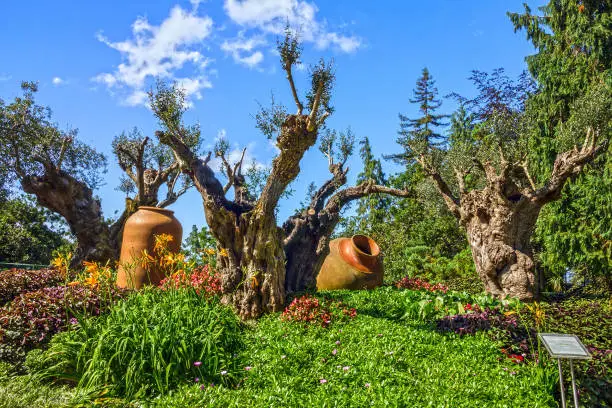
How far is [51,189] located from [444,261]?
13.8m

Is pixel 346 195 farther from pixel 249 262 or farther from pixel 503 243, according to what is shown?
pixel 249 262

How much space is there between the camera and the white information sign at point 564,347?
3773mm

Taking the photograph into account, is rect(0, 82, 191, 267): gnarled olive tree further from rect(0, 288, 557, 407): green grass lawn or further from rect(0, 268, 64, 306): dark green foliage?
rect(0, 288, 557, 407): green grass lawn

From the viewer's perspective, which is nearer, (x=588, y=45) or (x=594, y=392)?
(x=594, y=392)

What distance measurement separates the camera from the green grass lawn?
13.4ft

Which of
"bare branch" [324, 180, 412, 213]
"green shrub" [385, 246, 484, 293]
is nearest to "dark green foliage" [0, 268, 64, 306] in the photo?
"bare branch" [324, 180, 412, 213]

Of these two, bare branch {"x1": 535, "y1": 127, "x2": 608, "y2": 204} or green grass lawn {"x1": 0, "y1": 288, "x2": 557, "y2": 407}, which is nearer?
green grass lawn {"x1": 0, "y1": 288, "x2": 557, "y2": 407}

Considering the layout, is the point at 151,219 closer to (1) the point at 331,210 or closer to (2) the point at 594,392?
(1) the point at 331,210

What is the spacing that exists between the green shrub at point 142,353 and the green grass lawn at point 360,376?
0.15m

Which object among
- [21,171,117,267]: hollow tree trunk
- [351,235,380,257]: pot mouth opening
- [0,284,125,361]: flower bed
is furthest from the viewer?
[21,171,117,267]: hollow tree trunk

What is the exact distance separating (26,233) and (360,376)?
75.8ft

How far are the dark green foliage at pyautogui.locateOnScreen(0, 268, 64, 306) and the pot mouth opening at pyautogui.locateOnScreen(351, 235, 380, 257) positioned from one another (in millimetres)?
7118

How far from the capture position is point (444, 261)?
51.9 feet

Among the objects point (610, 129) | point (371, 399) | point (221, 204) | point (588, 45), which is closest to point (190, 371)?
point (371, 399)
